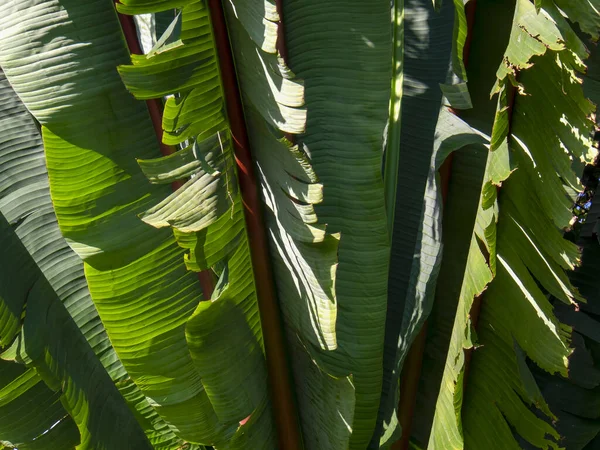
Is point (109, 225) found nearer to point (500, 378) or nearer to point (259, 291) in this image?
point (259, 291)

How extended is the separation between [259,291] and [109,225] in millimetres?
307

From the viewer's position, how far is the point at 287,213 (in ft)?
3.63

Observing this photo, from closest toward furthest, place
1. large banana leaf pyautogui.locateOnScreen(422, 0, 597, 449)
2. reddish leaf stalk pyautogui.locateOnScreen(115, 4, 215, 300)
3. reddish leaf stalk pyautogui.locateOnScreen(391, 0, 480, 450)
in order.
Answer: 1. large banana leaf pyautogui.locateOnScreen(422, 0, 597, 449)
2. reddish leaf stalk pyautogui.locateOnScreen(115, 4, 215, 300)
3. reddish leaf stalk pyautogui.locateOnScreen(391, 0, 480, 450)

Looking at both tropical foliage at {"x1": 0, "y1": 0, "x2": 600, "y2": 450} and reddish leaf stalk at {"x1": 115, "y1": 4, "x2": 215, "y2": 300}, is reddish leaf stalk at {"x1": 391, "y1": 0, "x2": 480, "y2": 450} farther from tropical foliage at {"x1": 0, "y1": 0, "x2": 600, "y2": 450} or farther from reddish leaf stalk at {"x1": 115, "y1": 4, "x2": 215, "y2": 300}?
reddish leaf stalk at {"x1": 115, "y1": 4, "x2": 215, "y2": 300}

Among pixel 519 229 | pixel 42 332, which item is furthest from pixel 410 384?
pixel 42 332

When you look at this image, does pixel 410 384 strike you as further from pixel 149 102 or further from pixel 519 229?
pixel 149 102

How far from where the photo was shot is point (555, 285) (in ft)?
3.90

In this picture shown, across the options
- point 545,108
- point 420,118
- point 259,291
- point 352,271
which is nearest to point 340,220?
point 352,271

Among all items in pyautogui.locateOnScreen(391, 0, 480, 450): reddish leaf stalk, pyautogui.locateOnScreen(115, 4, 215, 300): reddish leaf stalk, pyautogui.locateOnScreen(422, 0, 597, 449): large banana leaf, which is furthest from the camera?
pyautogui.locateOnScreen(391, 0, 480, 450): reddish leaf stalk

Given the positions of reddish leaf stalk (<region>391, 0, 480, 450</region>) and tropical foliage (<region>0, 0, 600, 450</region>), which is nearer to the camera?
tropical foliage (<region>0, 0, 600, 450</region>)

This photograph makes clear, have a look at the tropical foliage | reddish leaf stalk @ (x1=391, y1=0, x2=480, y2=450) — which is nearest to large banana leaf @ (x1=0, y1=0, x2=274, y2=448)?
the tropical foliage

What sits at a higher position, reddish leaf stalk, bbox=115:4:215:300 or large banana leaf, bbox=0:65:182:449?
reddish leaf stalk, bbox=115:4:215:300

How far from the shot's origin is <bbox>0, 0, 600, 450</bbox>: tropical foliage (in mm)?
1030

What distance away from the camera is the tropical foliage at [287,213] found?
1.03 metres
